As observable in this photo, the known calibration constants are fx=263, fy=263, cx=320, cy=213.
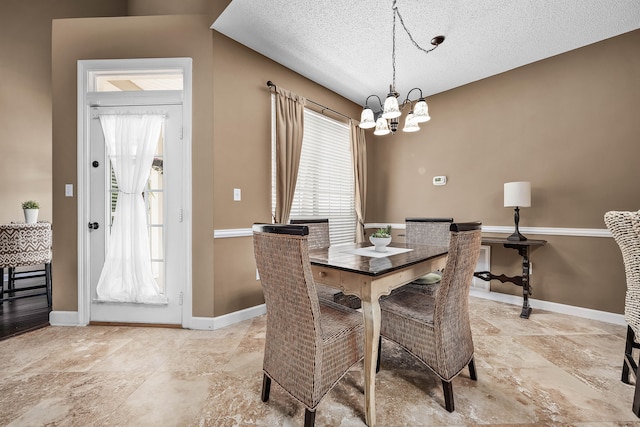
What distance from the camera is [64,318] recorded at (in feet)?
8.39

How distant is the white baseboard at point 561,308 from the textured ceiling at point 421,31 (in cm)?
284

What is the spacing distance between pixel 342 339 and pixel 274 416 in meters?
0.57

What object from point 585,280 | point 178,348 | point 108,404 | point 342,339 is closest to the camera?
point 342,339

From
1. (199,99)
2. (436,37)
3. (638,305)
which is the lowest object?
(638,305)

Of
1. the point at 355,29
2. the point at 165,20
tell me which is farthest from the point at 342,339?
the point at 165,20

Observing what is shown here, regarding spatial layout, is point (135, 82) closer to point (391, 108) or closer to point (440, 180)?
point (391, 108)

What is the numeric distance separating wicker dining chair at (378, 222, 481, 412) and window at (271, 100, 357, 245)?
1958 mm

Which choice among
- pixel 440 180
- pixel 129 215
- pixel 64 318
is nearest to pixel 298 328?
pixel 129 215

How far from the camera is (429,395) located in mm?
1591

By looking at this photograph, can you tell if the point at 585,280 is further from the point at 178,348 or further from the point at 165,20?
the point at 165,20

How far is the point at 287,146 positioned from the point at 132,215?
5.77 feet

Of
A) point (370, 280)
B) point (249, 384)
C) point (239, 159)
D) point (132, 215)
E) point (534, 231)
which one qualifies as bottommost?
point (249, 384)

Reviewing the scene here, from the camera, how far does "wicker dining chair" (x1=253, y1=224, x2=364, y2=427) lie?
4.02ft

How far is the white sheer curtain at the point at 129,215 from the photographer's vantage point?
254cm
